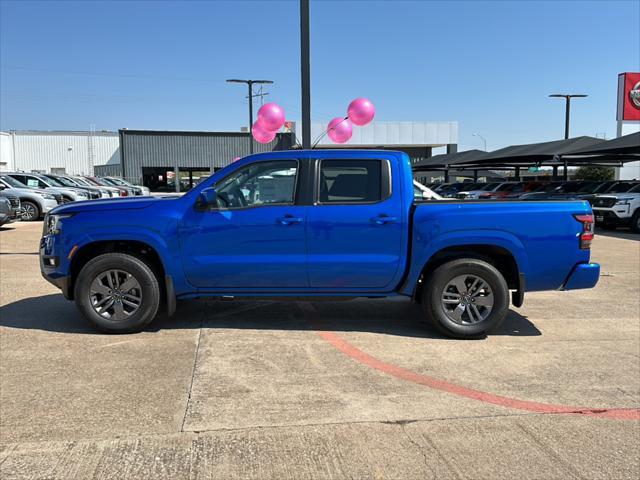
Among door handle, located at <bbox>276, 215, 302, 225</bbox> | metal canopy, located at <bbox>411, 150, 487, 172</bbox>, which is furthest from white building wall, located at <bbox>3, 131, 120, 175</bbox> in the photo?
door handle, located at <bbox>276, 215, 302, 225</bbox>

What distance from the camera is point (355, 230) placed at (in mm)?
5055

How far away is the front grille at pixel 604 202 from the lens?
16.8m

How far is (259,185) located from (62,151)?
180 ft

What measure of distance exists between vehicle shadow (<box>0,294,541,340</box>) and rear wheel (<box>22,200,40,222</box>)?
41.4 ft

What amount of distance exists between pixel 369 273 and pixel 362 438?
206 centimetres

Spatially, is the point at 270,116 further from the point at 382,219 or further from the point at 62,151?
the point at 62,151

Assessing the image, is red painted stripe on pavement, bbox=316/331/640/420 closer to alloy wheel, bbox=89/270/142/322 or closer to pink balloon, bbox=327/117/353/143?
alloy wheel, bbox=89/270/142/322

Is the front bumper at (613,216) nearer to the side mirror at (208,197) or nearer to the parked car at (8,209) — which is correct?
the side mirror at (208,197)

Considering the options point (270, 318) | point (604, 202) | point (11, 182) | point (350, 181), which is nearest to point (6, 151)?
point (11, 182)

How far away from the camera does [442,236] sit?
16.6 ft

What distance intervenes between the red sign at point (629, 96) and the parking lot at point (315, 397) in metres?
31.0

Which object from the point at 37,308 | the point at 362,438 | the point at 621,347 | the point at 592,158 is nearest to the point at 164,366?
the point at 362,438

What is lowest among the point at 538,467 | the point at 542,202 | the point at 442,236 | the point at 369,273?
the point at 538,467

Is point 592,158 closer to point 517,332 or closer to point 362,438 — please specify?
point 517,332
